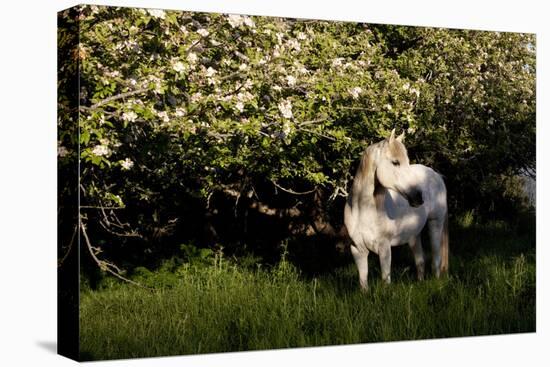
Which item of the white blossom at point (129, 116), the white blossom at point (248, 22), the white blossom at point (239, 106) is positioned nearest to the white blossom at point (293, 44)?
the white blossom at point (248, 22)

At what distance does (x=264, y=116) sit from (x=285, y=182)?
1328 mm

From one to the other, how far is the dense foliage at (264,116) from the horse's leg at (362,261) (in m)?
0.69

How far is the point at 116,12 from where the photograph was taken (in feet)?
21.0

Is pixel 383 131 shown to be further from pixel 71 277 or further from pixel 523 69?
pixel 71 277

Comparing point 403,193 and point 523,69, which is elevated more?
point 523,69

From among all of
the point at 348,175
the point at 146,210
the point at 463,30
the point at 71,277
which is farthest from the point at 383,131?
the point at 71,277

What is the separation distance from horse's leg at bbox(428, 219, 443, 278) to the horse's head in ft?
2.98

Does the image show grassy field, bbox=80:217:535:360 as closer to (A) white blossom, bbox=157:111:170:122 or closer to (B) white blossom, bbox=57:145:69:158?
(B) white blossom, bbox=57:145:69:158

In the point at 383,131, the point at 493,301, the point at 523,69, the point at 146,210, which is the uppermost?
the point at 523,69

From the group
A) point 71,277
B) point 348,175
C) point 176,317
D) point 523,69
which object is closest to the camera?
point 71,277

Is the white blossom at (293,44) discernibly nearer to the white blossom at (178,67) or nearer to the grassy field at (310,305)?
the white blossom at (178,67)

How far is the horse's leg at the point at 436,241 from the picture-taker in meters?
7.77

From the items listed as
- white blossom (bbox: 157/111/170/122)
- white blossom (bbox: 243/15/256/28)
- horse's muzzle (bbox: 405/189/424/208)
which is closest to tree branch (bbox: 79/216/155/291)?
white blossom (bbox: 157/111/170/122)

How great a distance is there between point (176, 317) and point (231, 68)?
1.84m
